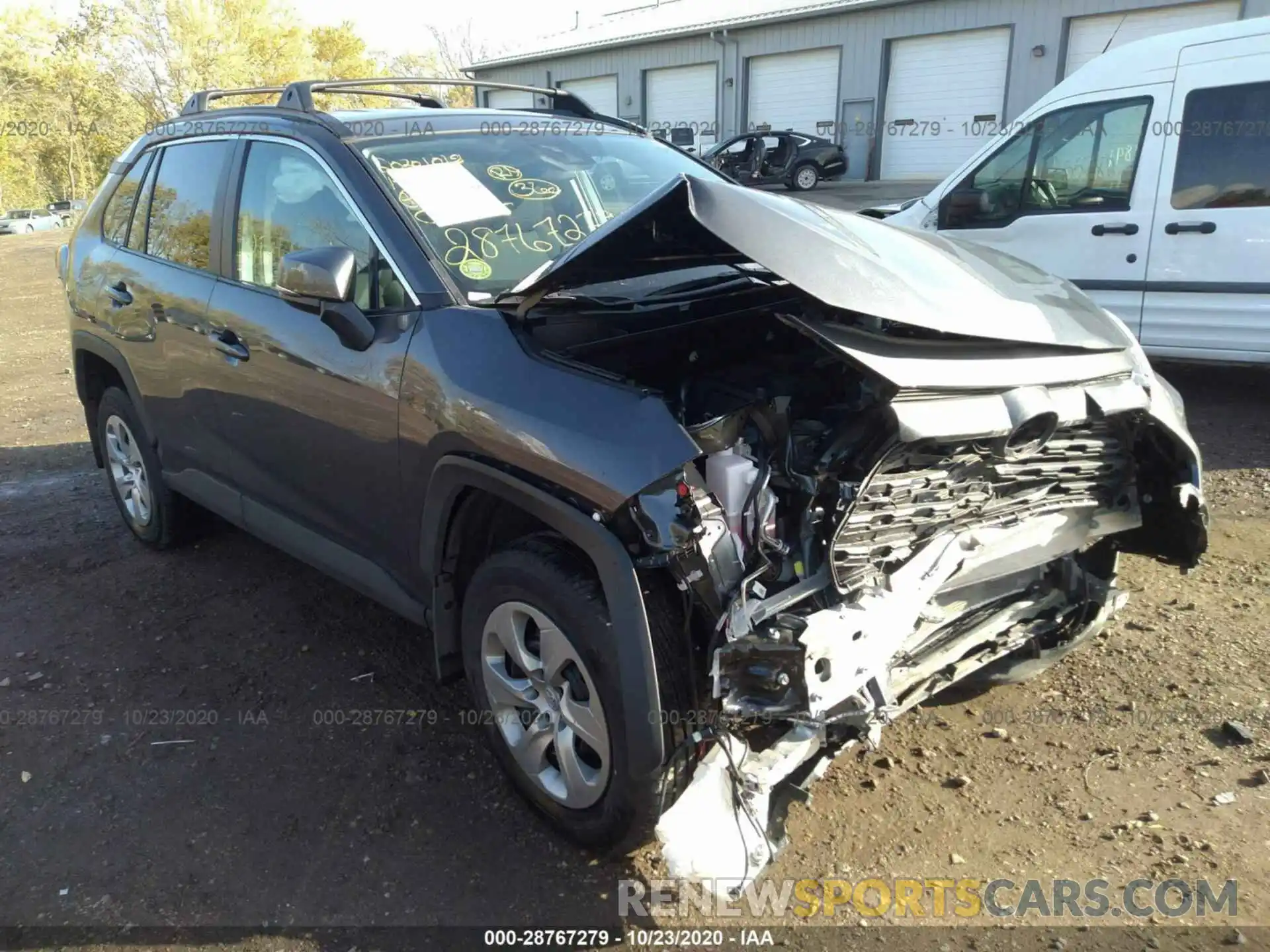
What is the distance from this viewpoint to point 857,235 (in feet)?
9.04

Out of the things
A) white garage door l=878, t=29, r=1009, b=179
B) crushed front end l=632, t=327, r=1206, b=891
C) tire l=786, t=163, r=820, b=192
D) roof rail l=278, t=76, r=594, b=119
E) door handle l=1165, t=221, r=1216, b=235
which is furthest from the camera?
tire l=786, t=163, r=820, b=192

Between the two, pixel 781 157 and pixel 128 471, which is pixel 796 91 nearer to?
pixel 781 157

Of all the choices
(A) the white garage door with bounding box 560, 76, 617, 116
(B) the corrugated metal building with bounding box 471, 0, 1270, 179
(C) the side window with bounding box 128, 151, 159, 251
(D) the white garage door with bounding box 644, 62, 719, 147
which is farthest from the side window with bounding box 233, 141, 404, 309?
(A) the white garage door with bounding box 560, 76, 617, 116

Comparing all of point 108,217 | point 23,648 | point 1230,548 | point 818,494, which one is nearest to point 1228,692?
point 1230,548

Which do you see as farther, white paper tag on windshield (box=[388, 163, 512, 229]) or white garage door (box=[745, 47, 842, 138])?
white garage door (box=[745, 47, 842, 138])

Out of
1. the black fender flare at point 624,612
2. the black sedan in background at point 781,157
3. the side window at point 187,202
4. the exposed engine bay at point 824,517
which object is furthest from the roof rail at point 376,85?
the black sedan in background at point 781,157

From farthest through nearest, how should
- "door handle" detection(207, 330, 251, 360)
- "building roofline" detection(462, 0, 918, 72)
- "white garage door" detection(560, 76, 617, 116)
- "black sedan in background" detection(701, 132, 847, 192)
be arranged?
1. "white garage door" detection(560, 76, 617, 116)
2. "building roofline" detection(462, 0, 918, 72)
3. "black sedan in background" detection(701, 132, 847, 192)
4. "door handle" detection(207, 330, 251, 360)

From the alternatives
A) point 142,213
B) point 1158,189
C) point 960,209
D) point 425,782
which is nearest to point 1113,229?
point 1158,189

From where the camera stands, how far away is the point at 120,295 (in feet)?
14.8

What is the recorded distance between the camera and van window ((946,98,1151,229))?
616 cm

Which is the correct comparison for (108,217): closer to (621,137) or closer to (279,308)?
(279,308)

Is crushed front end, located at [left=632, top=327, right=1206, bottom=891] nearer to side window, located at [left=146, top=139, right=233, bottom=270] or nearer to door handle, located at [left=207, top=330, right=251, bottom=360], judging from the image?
door handle, located at [left=207, top=330, right=251, bottom=360]

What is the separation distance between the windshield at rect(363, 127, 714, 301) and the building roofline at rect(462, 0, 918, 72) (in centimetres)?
2149

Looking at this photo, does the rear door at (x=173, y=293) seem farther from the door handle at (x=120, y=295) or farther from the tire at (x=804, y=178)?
the tire at (x=804, y=178)
